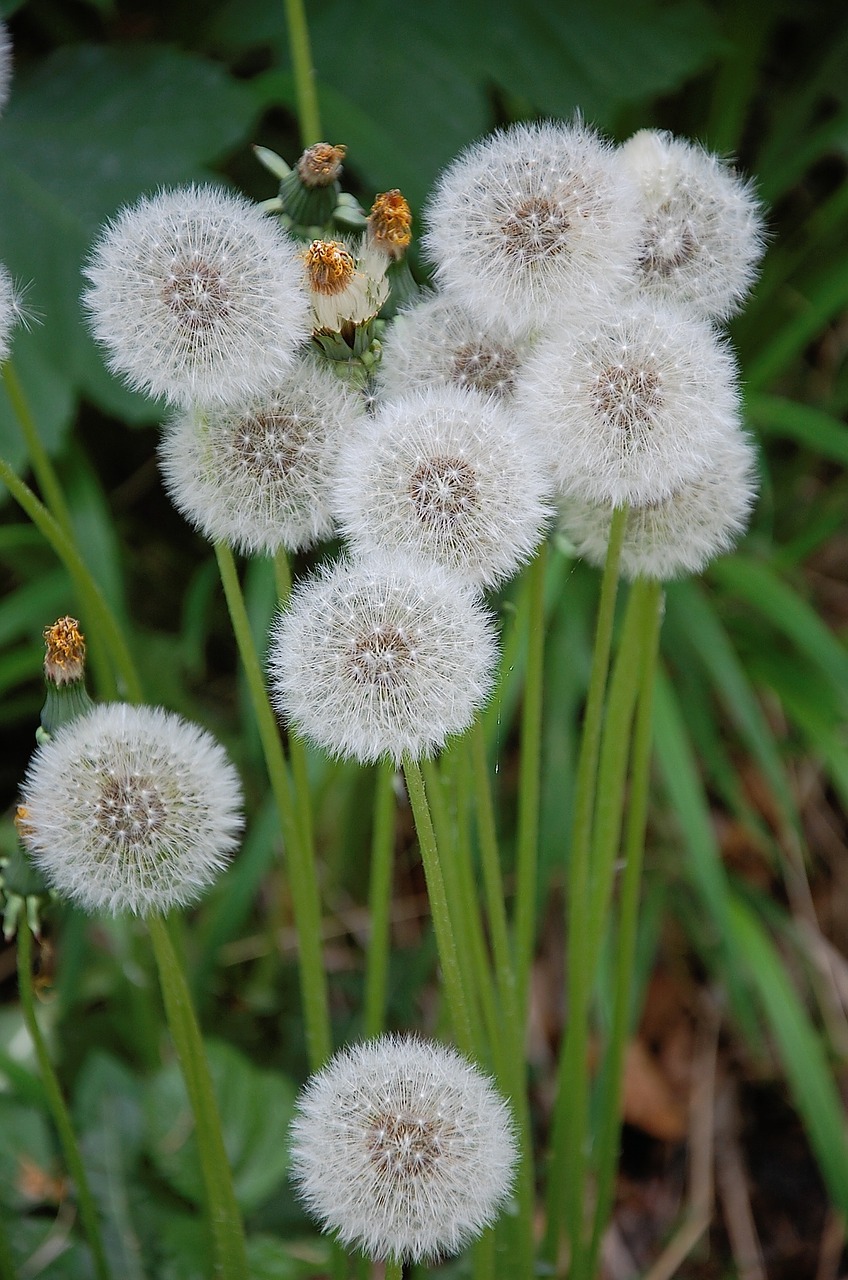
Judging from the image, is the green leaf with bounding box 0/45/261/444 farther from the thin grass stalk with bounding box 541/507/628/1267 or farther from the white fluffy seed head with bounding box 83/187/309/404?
the thin grass stalk with bounding box 541/507/628/1267

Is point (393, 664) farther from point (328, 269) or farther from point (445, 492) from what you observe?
point (328, 269)

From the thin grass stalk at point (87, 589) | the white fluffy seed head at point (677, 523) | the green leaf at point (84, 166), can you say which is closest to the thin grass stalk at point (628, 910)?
the white fluffy seed head at point (677, 523)

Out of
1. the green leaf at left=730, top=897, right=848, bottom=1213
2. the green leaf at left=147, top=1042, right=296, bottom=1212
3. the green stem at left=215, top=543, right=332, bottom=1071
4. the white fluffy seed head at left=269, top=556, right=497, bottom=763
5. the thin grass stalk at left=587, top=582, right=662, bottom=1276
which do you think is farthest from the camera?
the green leaf at left=730, top=897, right=848, bottom=1213

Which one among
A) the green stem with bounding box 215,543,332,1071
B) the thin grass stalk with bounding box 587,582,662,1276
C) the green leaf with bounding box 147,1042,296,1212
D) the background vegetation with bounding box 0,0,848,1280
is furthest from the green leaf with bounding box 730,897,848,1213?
the green stem with bounding box 215,543,332,1071

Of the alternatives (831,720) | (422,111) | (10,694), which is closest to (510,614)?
(831,720)

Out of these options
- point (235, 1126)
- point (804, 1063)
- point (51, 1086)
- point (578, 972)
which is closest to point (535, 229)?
point (578, 972)

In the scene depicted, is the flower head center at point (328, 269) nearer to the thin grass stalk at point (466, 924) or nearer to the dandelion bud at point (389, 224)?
the dandelion bud at point (389, 224)
